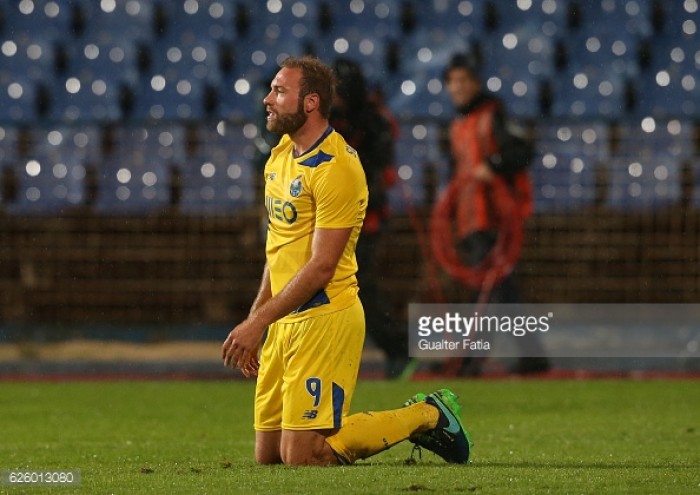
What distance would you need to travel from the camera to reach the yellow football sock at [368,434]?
5.44 metres

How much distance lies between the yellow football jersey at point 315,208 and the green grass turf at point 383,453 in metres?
0.67

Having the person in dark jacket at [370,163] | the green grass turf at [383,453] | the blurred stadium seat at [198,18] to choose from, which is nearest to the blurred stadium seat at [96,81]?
the blurred stadium seat at [198,18]

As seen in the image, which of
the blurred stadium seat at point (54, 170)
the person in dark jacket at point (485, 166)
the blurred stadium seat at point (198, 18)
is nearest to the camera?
the person in dark jacket at point (485, 166)

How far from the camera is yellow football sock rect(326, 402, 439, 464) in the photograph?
5.44 m

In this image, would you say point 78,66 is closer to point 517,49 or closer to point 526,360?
point 517,49

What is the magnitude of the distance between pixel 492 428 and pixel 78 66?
9.22 metres

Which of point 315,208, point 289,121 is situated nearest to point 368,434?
point 315,208

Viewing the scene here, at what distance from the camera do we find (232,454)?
251 inches

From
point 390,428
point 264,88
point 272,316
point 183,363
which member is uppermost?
point 264,88

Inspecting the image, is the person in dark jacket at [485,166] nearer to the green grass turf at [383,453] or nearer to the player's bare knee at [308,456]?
the green grass turf at [383,453]

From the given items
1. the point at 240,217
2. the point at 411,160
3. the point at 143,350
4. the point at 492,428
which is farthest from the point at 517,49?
the point at 492,428

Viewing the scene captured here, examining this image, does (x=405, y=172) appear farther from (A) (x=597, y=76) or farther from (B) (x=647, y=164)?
(A) (x=597, y=76)

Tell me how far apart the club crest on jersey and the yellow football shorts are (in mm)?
465

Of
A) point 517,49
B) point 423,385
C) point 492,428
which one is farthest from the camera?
point 517,49
